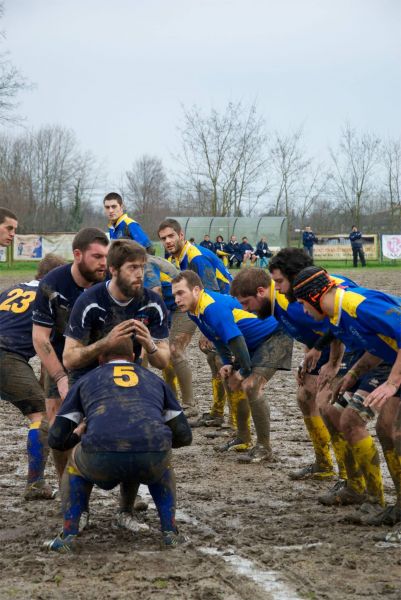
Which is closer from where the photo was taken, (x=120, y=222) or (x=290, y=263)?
(x=290, y=263)

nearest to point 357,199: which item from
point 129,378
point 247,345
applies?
point 247,345

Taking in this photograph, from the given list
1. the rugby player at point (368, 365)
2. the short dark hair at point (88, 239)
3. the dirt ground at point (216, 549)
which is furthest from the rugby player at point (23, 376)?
the rugby player at point (368, 365)

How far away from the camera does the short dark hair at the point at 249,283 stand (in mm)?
7324

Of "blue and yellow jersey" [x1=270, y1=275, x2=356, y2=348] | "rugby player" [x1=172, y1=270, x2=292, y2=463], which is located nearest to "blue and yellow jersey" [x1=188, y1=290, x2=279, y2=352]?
"rugby player" [x1=172, y1=270, x2=292, y2=463]

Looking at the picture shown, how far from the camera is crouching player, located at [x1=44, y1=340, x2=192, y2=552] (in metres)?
4.90

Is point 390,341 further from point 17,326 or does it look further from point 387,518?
point 17,326

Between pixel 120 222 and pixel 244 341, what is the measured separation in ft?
12.0

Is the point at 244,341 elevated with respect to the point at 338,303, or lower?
lower

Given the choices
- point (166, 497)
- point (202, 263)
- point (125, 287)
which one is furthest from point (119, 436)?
point (202, 263)

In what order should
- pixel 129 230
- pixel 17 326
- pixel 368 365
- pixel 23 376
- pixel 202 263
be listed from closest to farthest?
1. pixel 368 365
2. pixel 23 376
3. pixel 17 326
4. pixel 202 263
5. pixel 129 230

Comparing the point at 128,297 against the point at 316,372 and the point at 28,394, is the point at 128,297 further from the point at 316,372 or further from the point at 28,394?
the point at 316,372

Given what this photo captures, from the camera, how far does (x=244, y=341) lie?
302 inches

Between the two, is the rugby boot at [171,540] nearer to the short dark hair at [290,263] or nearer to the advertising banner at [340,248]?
the short dark hair at [290,263]

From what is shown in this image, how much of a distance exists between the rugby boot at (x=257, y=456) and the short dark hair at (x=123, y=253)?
9.23 ft
